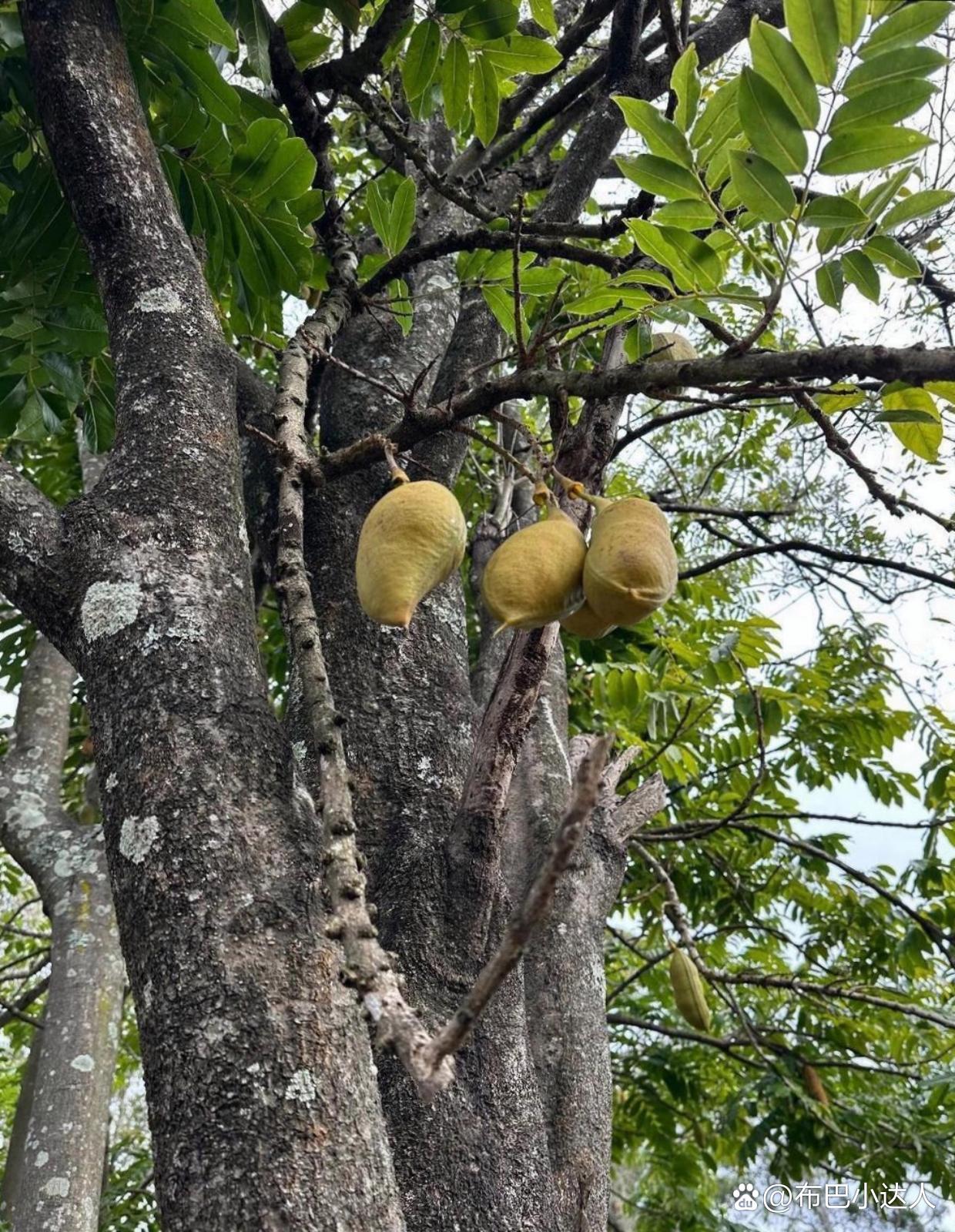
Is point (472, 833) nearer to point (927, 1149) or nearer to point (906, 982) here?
point (927, 1149)

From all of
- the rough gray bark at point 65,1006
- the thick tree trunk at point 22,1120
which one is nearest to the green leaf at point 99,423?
the rough gray bark at point 65,1006

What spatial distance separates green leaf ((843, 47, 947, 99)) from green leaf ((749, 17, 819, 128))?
4 cm

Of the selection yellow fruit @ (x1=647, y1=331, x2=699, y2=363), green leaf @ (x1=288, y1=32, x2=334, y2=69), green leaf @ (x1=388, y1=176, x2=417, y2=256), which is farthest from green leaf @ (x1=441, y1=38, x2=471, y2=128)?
yellow fruit @ (x1=647, y1=331, x2=699, y2=363)

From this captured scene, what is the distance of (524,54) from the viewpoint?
7.07ft

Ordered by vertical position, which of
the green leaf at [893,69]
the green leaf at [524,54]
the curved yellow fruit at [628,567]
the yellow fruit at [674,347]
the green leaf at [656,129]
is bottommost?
the curved yellow fruit at [628,567]

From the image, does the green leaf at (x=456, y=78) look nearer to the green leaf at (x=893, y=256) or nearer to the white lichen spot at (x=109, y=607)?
the green leaf at (x=893, y=256)

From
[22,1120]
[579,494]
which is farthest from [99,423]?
[22,1120]

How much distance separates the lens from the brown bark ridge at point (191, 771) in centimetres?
97

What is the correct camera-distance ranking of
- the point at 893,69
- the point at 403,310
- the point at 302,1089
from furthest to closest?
the point at 403,310 < the point at 893,69 < the point at 302,1089

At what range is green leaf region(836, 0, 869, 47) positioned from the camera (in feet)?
3.70

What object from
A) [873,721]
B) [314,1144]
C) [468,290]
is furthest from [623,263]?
[873,721]

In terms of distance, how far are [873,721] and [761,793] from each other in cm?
64

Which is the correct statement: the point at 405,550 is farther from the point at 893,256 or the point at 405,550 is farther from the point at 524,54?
the point at 524,54

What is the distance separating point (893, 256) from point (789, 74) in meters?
0.26
